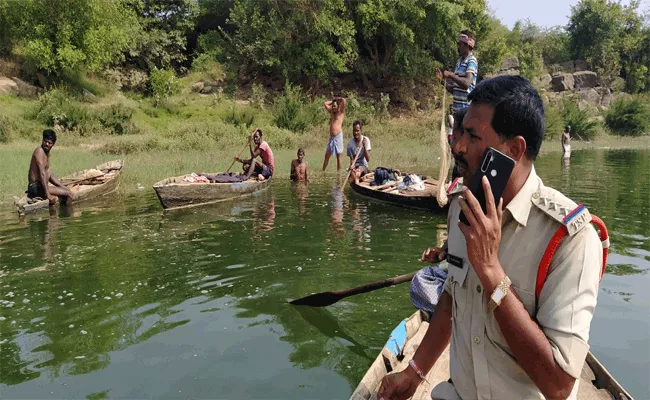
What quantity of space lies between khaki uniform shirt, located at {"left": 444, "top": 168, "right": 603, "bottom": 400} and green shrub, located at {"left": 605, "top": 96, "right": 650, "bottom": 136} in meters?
34.4

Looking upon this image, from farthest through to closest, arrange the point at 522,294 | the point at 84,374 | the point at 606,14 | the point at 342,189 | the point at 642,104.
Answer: the point at 606,14 < the point at 642,104 < the point at 342,189 < the point at 84,374 < the point at 522,294

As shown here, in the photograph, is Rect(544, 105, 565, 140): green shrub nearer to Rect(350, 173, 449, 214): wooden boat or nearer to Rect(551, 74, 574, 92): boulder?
Rect(551, 74, 574, 92): boulder

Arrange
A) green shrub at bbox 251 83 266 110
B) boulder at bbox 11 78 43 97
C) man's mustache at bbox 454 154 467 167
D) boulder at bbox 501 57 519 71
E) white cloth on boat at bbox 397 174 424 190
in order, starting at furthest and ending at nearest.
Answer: boulder at bbox 501 57 519 71
green shrub at bbox 251 83 266 110
boulder at bbox 11 78 43 97
white cloth on boat at bbox 397 174 424 190
man's mustache at bbox 454 154 467 167

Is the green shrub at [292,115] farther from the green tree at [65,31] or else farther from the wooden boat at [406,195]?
the wooden boat at [406,195]

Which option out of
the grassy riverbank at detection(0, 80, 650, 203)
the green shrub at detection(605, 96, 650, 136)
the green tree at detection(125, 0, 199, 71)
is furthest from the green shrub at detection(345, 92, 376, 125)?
the green shrub at detection(605, 96, 650, 136)

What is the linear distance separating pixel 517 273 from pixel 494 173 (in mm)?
317

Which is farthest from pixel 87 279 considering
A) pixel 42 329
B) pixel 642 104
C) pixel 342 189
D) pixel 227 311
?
pixel 642 104

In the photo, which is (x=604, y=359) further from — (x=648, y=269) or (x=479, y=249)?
(x=479, y=249)

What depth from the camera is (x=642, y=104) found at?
31156mm

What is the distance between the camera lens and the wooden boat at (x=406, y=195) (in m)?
9.19

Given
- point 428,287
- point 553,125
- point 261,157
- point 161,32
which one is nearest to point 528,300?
point 428,287

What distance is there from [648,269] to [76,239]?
297 inches

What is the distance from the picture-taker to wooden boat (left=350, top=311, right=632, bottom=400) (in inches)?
112

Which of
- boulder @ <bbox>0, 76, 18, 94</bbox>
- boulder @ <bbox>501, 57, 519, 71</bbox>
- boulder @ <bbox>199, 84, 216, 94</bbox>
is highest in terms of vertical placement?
boulder @ <bbox>501, 57, 519, 71</bbox>
